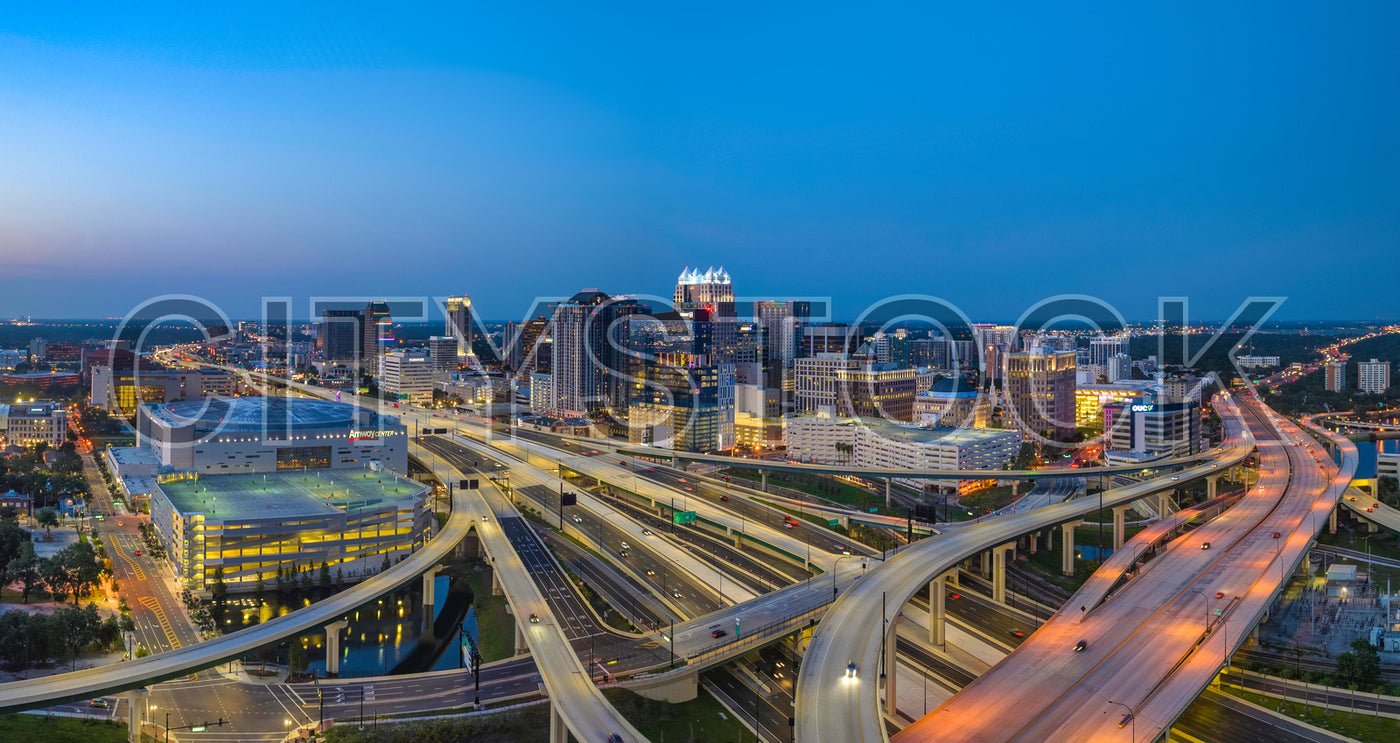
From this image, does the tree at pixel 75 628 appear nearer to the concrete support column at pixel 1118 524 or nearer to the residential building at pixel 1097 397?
the concrete support column at pixel 1118 524

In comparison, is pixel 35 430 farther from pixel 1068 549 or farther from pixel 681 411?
pixel 1068 549

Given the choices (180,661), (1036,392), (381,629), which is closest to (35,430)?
(381,629)

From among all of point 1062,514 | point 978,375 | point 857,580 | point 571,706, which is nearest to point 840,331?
point 978,375

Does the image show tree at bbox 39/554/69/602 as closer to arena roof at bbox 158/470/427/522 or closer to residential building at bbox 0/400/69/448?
arena roof at bbox 158/470/427/522

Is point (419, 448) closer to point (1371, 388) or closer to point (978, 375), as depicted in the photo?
point (978, 375)

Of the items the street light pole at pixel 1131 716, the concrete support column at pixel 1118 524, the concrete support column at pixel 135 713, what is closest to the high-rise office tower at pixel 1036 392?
the concrete support column at pixel 1118 524

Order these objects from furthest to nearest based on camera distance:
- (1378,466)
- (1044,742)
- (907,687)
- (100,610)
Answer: (1378,466) < (100,610) < (907,687) < (1044,742)
